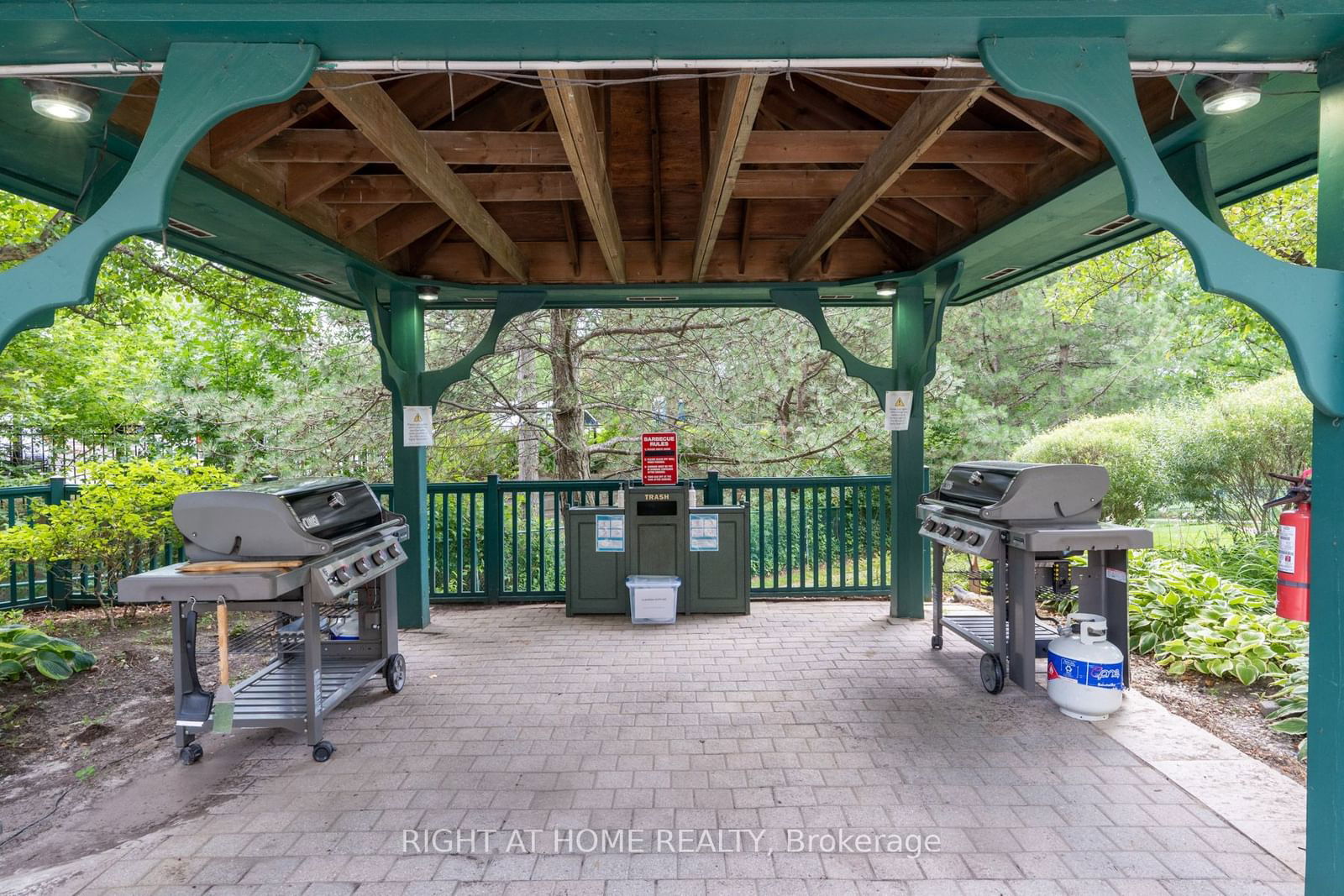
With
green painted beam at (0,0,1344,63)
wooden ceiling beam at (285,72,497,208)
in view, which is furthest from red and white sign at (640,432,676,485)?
green painted beam at (0,0,1344,63)

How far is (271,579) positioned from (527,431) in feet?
23.5

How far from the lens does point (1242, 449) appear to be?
6.98 metres

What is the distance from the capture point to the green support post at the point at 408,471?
17.8 ft

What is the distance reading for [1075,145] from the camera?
10.3ft

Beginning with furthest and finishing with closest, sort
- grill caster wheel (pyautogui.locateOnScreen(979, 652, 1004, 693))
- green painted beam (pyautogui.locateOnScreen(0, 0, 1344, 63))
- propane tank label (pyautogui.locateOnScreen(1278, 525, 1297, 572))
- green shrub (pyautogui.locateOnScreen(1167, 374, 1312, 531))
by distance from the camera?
1. green shrub (pyautogui.locateOnScreen(1167, 374, 1312, 531))
2. grill caster wheel (pyautogui.locateOnScreen(979, 652, 1004, 693))
3. propane tank label (pyautogui.locateOnScreen(1278, 525, 1297, 572))
4. green painted beam (pyautogui.locateOnScreen(0, 0, 1344, 63))

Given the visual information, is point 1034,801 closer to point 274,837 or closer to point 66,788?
point 274,837

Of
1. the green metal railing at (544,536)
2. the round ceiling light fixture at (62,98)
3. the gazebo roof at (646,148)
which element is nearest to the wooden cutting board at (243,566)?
the gazebo roof at (646,148)

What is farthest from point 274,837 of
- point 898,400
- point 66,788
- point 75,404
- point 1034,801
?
point 75,404

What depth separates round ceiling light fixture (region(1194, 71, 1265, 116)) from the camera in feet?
7.04

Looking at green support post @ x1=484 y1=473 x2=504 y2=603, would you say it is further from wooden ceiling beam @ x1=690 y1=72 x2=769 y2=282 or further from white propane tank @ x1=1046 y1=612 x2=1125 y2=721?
white propane tank @ x1=1046 y1=612 x2=1125 y2=721

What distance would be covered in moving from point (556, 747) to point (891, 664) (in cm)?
234

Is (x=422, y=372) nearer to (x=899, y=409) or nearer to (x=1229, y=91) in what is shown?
(x=899, y=409)

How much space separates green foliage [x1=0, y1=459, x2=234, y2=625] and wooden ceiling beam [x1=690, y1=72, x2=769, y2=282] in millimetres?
4644

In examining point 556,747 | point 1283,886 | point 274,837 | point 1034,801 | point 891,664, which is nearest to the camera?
point 1283,886
